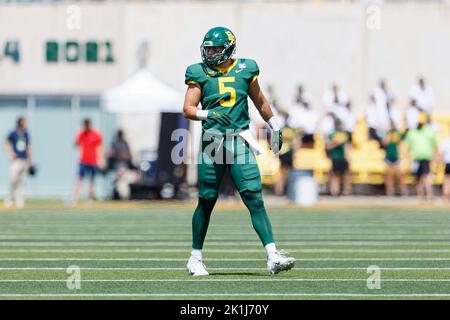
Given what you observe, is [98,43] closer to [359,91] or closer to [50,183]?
[50,183]

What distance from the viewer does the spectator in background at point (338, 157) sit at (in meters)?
27.5

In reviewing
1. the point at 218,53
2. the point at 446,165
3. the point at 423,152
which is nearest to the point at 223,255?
the point at 218,53

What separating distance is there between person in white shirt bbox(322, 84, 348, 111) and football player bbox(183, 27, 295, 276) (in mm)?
18420

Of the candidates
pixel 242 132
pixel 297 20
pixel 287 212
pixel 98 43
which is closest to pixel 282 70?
pixel 297 20

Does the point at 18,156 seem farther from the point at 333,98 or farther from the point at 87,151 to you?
the point at 333,98

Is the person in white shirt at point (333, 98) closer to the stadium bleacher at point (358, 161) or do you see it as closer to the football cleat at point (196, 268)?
the stadium bleacher at point (358, 161)

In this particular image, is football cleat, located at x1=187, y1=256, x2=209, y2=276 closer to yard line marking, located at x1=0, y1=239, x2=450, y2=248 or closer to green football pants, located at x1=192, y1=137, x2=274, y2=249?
green football pants, located at x1=192, y1=137, x2=274, y2=249

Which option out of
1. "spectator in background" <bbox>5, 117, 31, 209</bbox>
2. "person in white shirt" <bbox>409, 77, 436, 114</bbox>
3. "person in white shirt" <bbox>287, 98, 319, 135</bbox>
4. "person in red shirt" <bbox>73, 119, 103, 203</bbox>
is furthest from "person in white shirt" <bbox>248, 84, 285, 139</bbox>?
"spectator in background" <bbox>5, 117, 31, 209</bbox>

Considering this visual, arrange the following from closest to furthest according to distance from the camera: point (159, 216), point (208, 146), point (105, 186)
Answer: point (208, 146), point (159, 216), point (105, 186)

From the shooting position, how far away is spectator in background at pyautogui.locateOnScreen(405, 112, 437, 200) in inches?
1049

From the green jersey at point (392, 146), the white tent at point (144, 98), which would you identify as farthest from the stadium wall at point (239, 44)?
the green jersey at point (392, 146)

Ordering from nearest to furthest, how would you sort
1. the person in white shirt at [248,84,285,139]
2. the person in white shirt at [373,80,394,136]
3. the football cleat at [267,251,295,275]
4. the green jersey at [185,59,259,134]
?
1. the football cleat at [267,251,295,275]
2. the green jersey at [185,59,259,134]
3. the person in white shirt at [248,84,285,139]
4. the person in white shirt at [373,80,394,136]

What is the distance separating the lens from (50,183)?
3328 cm

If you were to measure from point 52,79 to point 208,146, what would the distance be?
22970 millimetres
